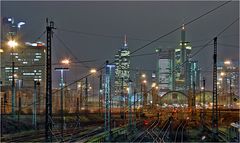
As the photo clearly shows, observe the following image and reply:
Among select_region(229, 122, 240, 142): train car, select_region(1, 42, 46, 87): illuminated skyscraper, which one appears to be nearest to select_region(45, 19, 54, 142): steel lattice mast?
select_region(229, 122, 240, 142): train car

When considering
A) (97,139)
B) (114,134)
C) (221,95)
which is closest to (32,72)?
(221,95)

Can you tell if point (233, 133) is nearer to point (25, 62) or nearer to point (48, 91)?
point (48, 91)

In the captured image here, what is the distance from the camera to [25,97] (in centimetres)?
8031

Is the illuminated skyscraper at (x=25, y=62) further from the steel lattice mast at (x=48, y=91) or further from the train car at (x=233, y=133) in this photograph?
the steel lattice mast at (x=48, y=91)

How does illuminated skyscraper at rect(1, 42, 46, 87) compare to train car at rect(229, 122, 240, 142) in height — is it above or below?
above

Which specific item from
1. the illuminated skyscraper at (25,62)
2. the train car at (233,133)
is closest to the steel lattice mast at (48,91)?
the train car at (233,133)

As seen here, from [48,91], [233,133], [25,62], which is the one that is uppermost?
[25,62]

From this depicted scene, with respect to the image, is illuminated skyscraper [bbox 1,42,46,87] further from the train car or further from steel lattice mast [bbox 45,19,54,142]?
steel lattice mast [bbox 45,19,54,142]

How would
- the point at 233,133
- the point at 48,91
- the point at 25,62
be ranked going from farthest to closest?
1. the point at 25,62
2. the point at 233,133
3. the point at 48,91

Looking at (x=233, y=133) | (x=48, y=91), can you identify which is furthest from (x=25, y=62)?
(x=48, y=91)

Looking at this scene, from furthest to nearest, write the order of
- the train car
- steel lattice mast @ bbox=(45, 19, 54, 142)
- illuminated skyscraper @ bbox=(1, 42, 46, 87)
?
illuminated skyscraper @ bbox=(1, 42, 46, 87) < the train car < steel lattice mast @ bbox=(45, 19, 54, 142)

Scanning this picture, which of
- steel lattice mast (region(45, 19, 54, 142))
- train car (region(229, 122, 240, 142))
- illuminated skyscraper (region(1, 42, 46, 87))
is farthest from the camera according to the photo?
illuminated skyscraper (region(1, 42, 46, 87))

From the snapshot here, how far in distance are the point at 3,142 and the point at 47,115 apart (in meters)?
13.3

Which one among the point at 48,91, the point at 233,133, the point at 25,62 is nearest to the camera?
the point at 48,91
